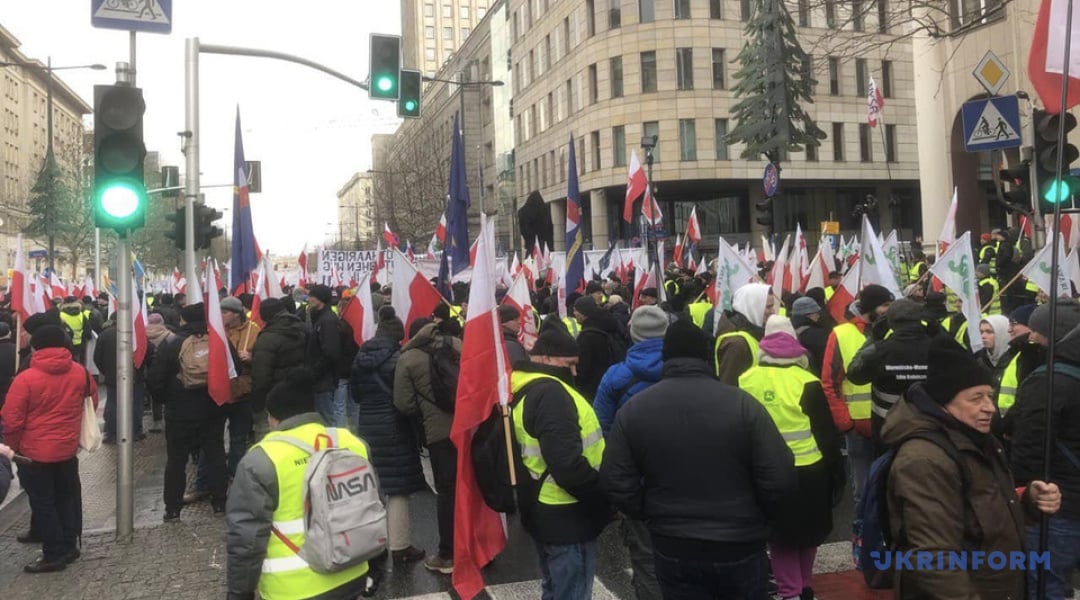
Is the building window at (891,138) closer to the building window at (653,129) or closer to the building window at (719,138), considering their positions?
the building window at (719,138)

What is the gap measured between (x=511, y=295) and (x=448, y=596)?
14.0 feet

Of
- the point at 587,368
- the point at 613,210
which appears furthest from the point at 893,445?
the point at 613,210

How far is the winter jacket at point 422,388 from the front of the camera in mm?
6176

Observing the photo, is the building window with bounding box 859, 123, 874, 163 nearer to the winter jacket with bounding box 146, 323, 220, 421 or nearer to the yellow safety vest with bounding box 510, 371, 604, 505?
the winter jacket with bounding box 146, 323, 220, 421

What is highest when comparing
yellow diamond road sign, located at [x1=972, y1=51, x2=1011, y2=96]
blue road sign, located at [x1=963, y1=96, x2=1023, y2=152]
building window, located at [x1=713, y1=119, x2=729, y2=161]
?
building window, located at [x1=713, y1=119, x2=729, y2=161]

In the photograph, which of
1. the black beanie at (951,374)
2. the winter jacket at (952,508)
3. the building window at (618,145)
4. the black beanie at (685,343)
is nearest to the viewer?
the winter jacket at (952,508)

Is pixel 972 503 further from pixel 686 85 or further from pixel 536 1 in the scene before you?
pixel 536 1

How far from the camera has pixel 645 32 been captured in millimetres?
44375

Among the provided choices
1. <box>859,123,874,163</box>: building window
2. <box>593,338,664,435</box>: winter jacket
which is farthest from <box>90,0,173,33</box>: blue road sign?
<box>859,123,874,163</box>: building window

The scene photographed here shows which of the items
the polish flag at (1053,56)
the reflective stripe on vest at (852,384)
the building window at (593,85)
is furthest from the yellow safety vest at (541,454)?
the building window at (593,85)

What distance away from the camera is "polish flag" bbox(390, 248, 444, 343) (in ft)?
25.8

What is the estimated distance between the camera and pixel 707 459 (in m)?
3.51

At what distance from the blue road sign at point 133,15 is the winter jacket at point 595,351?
4929 millimetres

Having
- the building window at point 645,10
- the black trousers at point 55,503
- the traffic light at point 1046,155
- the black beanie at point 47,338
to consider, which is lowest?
the black trousers at point 55,503
